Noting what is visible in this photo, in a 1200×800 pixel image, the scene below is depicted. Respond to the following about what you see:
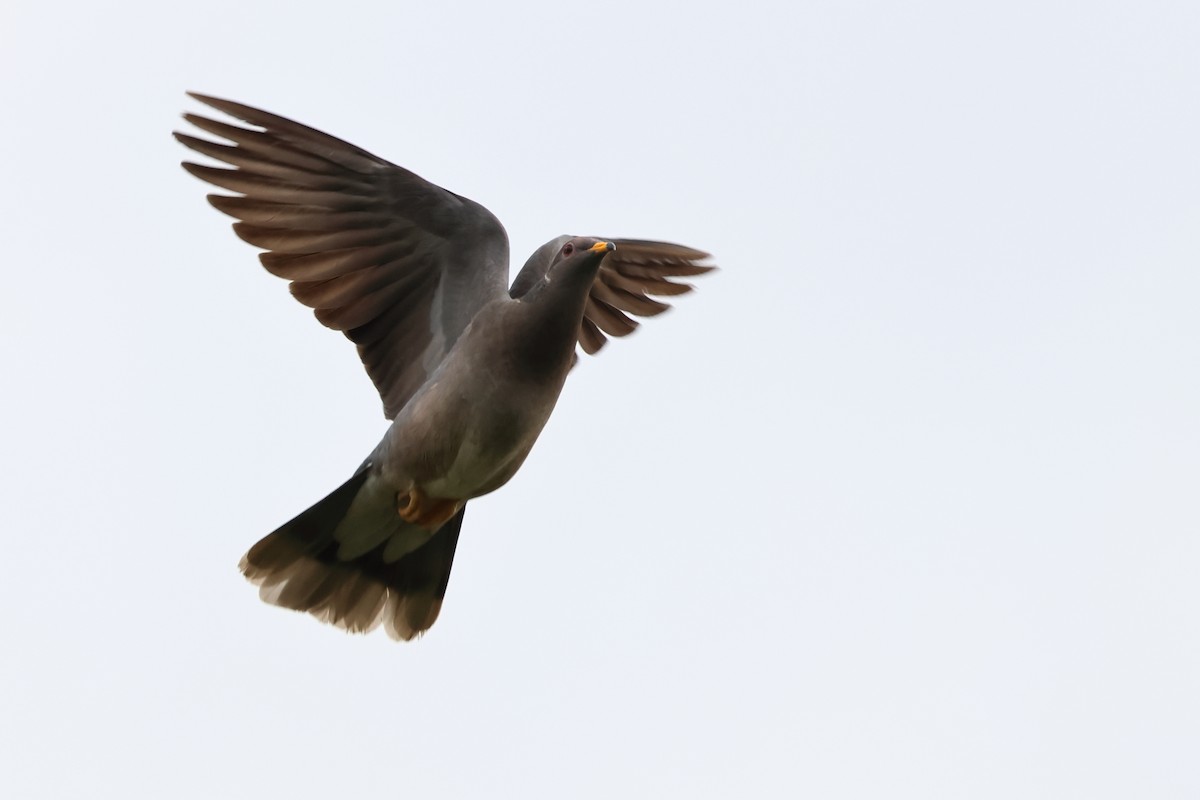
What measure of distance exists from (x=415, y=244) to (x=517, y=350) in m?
0.95

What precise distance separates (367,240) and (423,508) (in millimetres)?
1281

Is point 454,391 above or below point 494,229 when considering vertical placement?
below

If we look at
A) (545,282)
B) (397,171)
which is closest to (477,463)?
(545,282)

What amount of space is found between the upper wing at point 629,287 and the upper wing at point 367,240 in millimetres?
1304

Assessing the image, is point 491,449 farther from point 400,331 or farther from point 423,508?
point 400,331

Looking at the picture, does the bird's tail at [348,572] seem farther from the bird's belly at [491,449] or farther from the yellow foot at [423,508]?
the bird's belly at [491,449]

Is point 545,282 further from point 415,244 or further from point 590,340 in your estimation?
point 590,340

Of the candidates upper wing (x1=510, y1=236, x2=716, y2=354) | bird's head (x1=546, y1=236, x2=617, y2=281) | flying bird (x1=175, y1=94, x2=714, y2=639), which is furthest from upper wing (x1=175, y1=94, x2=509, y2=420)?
upper wing (x1=510, y1=236, x2=716, y2=354)

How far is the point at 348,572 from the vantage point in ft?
29.0

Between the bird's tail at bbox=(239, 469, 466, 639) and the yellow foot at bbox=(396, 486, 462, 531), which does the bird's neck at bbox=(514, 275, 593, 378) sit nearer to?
the yellow foot at bbox=(396, 486, 462, 531)

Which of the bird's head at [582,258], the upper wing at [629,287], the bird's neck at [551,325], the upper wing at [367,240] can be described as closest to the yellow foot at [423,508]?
the upper wing at [367,240]

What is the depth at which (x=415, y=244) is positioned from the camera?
841 cm

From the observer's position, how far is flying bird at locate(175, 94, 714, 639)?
782 centimetres

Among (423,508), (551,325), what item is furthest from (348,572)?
(551,325)
